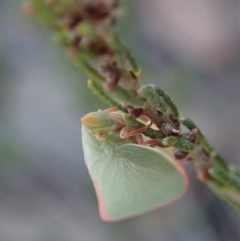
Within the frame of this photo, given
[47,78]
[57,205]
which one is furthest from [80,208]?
[47,78]

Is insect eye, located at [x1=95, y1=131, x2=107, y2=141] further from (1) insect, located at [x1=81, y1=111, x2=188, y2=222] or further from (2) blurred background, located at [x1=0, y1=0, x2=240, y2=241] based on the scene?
(2) blurred background, located at [x1=0, y1=0, x2=240, y2=241]

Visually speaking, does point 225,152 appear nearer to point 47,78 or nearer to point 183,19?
point 183,19

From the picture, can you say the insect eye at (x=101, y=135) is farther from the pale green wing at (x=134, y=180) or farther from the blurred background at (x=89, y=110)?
the blurred background at (x=89, y=110)

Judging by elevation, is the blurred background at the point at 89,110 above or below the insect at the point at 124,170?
above

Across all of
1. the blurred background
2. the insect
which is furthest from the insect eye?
the blurred background

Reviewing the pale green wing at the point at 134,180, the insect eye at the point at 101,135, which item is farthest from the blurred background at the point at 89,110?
the insect eye at the point at 101,135

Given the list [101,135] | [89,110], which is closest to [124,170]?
[101,135]
